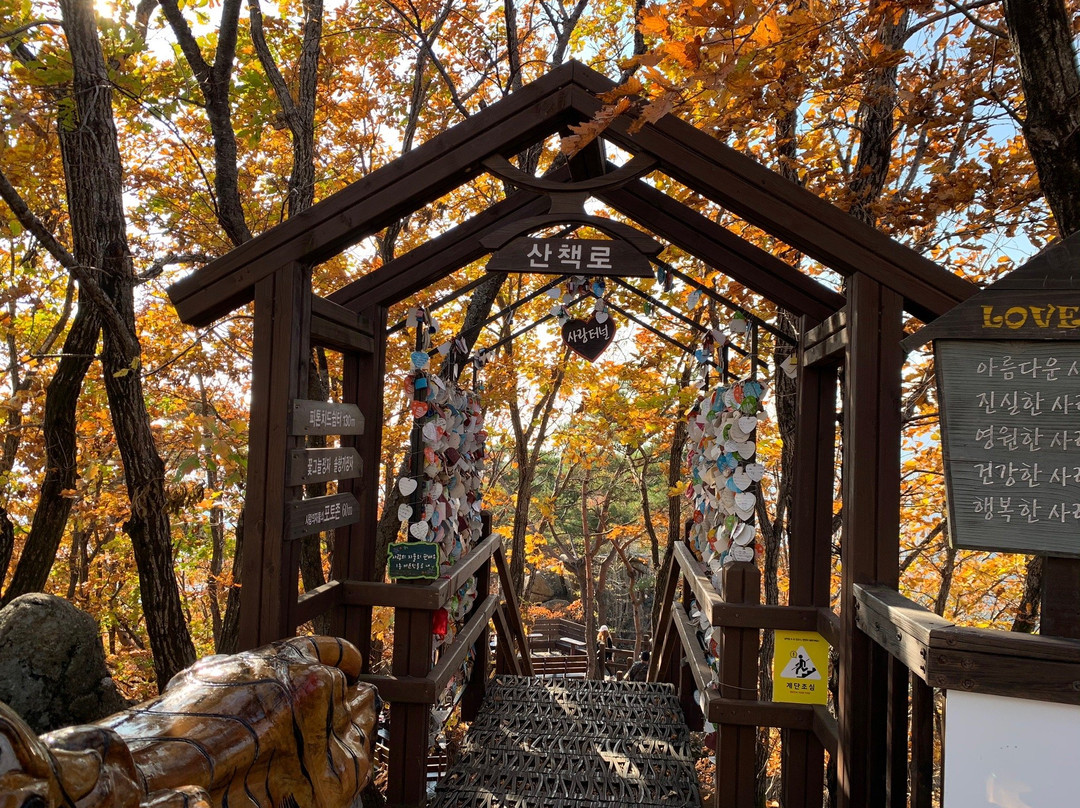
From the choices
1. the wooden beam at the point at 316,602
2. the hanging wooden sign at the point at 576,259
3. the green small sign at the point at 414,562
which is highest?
the hanging wooden sign at the point at 576,259

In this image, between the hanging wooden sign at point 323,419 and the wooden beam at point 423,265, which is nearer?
the hanging wooden sign at point 323,419

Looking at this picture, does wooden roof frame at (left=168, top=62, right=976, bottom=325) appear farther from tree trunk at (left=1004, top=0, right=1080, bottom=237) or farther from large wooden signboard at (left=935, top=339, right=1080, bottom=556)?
large wooden signboard at (left=935, top=339, right=1080, bottom=556)

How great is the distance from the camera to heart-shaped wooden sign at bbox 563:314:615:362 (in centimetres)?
481

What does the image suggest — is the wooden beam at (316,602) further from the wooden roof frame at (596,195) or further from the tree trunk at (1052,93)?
the tree trunk at (1052,93)

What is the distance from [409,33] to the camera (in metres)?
7.12

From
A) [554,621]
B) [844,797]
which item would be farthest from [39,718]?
[554,621]

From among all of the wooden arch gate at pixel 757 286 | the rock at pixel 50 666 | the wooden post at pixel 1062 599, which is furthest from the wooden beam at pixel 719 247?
the rock at pixel 50 666

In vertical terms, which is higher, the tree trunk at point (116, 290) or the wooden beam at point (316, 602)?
the tree trunk at point (116, 290)

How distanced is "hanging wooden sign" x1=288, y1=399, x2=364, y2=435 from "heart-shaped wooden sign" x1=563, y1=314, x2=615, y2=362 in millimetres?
1531

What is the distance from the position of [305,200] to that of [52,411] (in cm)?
263

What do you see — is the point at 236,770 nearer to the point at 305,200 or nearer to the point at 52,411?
the point at 305,200

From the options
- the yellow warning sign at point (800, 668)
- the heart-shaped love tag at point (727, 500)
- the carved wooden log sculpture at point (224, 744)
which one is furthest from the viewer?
the heart-shaped love tag at point (727, 500)

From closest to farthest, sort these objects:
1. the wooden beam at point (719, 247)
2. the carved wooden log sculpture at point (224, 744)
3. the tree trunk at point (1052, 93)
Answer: the carved wooden log sculpture at point (224, 744)
the tree trunk at point (1052, 93)
the wooden beam at point (719, 247)

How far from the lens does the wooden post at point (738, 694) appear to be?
3713 millimetres
